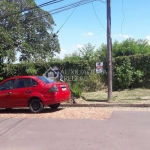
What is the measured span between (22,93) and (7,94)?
721 mm

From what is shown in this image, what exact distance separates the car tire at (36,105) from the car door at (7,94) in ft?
3.26

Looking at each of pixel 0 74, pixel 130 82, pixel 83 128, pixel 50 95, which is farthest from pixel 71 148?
pixel 0 74

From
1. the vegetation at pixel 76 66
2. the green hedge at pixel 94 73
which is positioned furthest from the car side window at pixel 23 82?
the green hedge at pixel 94 73

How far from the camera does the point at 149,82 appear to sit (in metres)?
17.2

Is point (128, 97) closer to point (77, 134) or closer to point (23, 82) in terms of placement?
point (23, 82)

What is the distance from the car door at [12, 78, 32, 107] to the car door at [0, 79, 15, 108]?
0.19 metres

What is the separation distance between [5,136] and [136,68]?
11954mm

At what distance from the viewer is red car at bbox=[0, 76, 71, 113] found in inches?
427

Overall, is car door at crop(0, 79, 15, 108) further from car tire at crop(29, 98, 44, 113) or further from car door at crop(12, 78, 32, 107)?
car tire at crop(29, 98, 44, 113)

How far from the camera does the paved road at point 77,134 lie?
5.98m

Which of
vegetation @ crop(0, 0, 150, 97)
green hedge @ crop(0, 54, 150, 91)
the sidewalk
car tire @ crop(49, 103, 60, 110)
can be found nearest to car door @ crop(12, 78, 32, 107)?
car tire @ crop(49, 103, 60, 110)

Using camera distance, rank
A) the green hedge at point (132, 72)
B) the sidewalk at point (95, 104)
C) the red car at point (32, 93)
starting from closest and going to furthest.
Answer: the red car at point (32, 93), the sidewalk at point (95, 104), the green hedge at point (132, 72)

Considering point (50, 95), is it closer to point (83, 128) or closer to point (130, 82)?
point (83, 128)

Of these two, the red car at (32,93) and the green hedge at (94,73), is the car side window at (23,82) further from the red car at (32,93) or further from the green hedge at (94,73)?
the green hedge at (94,73)
